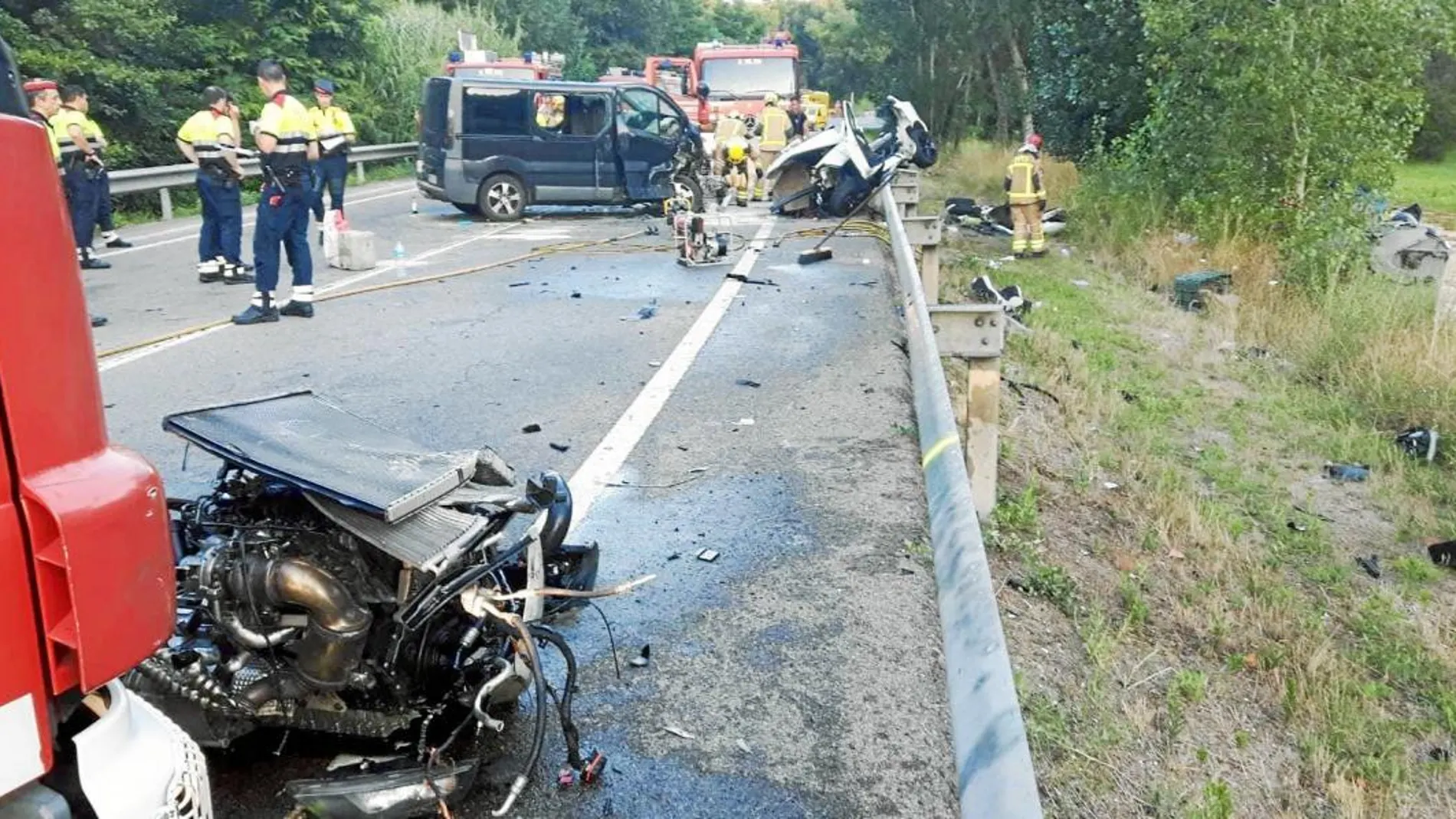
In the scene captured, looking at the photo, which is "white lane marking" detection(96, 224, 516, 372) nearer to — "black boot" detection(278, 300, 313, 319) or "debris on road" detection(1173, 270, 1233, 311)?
"black boot" detection(278, 300, 313, 319)

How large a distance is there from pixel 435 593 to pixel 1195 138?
13.5m

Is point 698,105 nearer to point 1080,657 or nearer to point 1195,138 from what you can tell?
point 1195,138

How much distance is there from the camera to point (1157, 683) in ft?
15.2

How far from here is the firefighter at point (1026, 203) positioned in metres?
14.5

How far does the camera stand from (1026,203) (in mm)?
14609

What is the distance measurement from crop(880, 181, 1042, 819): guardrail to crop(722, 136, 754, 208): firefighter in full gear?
49.8 ft

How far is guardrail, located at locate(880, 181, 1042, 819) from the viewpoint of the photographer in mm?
1708

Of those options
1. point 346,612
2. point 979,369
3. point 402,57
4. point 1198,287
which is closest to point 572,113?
point 1198,287

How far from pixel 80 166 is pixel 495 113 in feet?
18.1

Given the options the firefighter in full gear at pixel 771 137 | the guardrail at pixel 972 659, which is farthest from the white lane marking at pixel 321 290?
the firefighter in full gear at pixel 771 137

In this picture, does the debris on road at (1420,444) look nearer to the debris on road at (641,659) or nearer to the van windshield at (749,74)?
the debris on road at (641,659)

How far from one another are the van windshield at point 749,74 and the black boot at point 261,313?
2026 centimetres

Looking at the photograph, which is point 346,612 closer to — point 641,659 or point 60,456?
point 641,659

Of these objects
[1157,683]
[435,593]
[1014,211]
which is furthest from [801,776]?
[1014,211]
